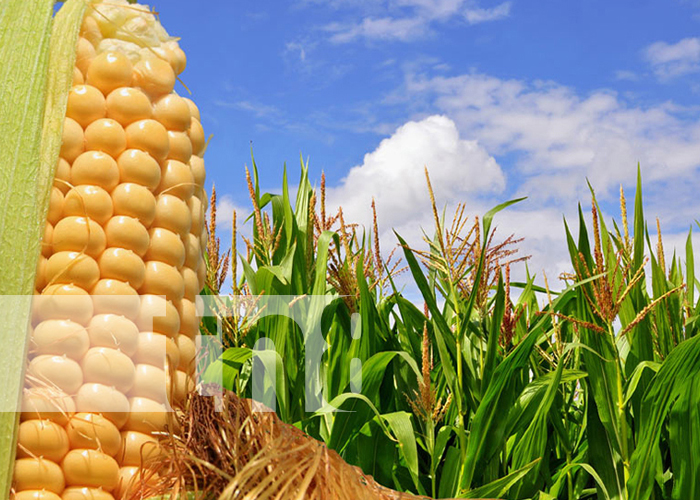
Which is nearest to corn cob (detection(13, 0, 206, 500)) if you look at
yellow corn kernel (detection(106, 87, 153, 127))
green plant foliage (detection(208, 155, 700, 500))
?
yellow corn kernel (detection(106, 87, 153, 127))

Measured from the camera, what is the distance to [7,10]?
1360 millimetres

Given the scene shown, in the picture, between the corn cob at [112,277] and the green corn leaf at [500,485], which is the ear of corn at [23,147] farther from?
the green corn leaf at [500,485]

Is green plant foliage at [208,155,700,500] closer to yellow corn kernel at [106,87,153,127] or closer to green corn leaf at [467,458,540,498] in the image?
green corn leaf at [467,458,540,498]

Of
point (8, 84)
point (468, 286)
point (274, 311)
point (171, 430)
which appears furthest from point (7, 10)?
point (468, 286)

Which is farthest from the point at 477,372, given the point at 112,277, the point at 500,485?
the point at 112,277

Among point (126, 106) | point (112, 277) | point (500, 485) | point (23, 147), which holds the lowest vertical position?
point (500, 485)

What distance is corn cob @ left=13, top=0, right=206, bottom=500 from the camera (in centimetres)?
127

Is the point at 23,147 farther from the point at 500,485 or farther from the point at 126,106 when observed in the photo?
the point at 500,485

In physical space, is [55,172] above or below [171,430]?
above

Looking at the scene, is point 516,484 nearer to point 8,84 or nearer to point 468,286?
point 468,286

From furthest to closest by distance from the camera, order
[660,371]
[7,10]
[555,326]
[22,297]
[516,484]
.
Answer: [555,326], [516,484], [660,371], [7,10], [22,297]

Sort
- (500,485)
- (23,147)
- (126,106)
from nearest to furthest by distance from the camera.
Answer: (23,147)
(126,106)
(500,485)

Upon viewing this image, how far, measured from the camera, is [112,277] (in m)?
1.34

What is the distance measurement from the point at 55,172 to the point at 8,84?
209mm
